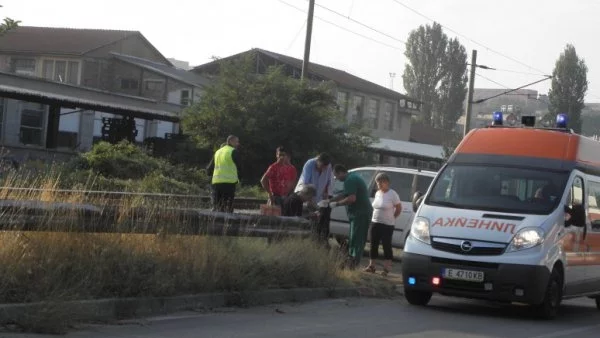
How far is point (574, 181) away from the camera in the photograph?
13.5 m

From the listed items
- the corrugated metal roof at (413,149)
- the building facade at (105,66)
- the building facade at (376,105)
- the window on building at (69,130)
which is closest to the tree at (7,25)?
the window on building at (69,130)

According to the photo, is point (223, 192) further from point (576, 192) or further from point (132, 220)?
point (576, 192)

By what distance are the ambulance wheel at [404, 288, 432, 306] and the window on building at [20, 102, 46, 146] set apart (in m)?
36.3

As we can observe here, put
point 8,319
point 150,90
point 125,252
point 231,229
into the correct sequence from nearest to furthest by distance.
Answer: point 8,319 < point 125,252 < point 231,229 < point 150,90

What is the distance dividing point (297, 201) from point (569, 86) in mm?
69969

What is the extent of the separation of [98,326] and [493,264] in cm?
507

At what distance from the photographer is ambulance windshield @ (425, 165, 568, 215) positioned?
42.8 feet

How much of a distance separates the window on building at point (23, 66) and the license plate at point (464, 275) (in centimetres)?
5527

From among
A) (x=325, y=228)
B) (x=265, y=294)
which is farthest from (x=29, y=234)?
(x=325, y=228)

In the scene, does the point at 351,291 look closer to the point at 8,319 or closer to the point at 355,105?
the point at 8,319

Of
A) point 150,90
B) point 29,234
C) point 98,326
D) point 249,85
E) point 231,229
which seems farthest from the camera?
point 150,90

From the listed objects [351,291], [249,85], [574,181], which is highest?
[249,85]

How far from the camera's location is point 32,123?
1880 inches

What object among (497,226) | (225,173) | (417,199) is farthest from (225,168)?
(497,226)
